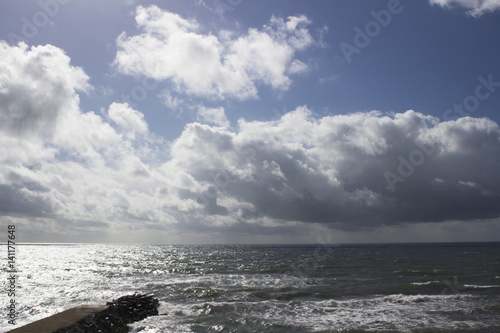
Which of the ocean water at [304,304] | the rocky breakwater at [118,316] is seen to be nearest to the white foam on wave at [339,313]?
the ocean water at [304,304]

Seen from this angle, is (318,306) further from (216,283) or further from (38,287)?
(38,287)

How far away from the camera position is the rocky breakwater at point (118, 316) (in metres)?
18.2

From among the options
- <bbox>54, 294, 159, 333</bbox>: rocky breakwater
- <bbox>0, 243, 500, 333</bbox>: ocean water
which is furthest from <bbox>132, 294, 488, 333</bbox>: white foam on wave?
<bbox>54, 294, 159, 333</bbox>: rocky breakwater

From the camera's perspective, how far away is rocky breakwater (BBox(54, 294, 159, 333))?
18183 millimetres

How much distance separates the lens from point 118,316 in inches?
838

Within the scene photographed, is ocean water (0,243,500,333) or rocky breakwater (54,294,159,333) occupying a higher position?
rocky breakwater (54,294,159,333)

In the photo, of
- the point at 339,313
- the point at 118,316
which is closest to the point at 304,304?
the point at 339,313

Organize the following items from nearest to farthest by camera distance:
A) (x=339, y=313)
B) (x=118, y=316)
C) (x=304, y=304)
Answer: (x=118, y=316) → (x=339, y=313) → (x=304, y=304)

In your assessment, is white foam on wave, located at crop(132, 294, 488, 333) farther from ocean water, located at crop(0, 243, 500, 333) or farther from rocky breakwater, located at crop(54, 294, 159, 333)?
rocky breakwater, located at crop(54, 294, 159, 333)

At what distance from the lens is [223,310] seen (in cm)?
2369

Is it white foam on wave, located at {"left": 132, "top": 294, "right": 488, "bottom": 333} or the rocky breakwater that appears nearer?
the rocky breakwater

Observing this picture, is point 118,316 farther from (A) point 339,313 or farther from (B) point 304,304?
(A) point 339,313

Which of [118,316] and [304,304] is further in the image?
[304,304]

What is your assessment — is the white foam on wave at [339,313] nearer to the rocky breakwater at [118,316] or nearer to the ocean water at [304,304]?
the ocean water at [304,304]
